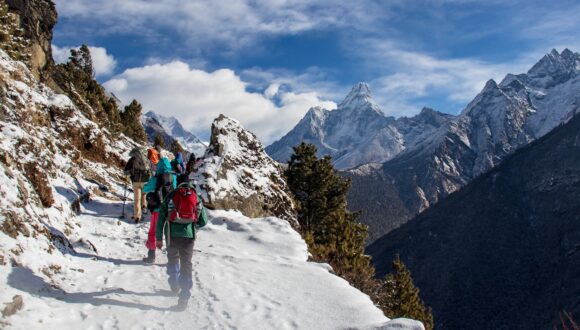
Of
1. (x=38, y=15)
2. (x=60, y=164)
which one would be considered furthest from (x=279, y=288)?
(x=38, y=15)

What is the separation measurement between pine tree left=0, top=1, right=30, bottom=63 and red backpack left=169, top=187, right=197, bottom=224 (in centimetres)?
2073

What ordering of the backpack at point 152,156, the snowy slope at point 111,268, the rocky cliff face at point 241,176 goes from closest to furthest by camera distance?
the snowy slope at point 111,268 → the backpack at point 152,156 → the rocky cliff face at point 241,176

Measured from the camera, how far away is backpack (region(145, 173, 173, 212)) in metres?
14.3

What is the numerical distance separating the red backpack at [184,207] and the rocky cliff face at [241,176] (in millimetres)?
9480

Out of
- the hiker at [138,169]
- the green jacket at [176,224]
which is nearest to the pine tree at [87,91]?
the hiker at [138,169]

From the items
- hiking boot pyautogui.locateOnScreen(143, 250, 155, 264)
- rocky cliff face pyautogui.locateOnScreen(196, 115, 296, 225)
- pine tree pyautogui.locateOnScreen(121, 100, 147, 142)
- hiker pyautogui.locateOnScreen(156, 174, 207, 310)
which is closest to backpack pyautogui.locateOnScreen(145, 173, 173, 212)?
hiking boot pyautogui.locateOnScreen(143, 250, 155, 264)

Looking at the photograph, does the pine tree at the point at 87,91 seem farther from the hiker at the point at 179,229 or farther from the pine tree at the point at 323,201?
the hiker at the point at 179,229

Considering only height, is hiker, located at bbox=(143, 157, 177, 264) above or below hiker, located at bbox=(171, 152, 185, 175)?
below

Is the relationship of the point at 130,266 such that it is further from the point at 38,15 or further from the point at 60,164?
the point at 38,15

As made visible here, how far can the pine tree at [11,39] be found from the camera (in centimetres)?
2711

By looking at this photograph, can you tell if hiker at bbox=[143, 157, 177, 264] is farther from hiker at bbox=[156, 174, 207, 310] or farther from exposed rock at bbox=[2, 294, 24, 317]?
exposed rock at bbox=[2, 294, 24, 317]

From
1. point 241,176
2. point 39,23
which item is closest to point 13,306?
point 241,176

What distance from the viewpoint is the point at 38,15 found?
3975cm

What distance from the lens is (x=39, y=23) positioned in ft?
131
